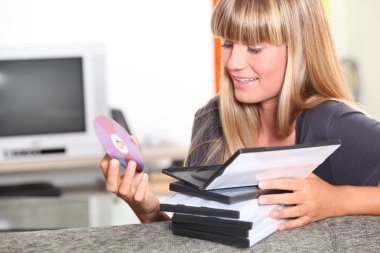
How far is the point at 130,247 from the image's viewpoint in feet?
3.60

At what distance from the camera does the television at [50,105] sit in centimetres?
453

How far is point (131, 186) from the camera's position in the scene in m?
1.53

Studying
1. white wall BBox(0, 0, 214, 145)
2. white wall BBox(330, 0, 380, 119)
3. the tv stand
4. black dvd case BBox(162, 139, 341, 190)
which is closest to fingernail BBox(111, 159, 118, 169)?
black dvd case BBox(162, 139, 341, 190)

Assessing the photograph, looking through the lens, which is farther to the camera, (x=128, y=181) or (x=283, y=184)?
(x=128, y=181)

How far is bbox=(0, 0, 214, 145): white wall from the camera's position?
4.96 m

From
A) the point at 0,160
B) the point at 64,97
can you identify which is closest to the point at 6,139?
the point at 0,160

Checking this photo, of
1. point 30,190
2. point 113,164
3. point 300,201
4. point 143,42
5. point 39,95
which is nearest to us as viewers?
point 300,201

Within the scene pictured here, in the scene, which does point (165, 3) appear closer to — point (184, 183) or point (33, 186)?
point (33, 186)

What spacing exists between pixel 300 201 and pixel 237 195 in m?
0.15

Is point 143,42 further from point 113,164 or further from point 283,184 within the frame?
point 283,184

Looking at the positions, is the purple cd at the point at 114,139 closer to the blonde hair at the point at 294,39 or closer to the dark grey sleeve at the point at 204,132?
the blonde hair at the point at 294,39

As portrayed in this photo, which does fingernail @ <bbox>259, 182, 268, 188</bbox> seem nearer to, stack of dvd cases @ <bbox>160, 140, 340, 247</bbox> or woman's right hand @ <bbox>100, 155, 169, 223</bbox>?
stack of dvd cases @ <bbox>160, 140, 340, 247</bbox>

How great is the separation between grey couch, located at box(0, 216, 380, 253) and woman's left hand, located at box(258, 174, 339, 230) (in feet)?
0.10

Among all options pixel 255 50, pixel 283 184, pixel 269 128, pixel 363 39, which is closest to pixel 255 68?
pixel 255 50
